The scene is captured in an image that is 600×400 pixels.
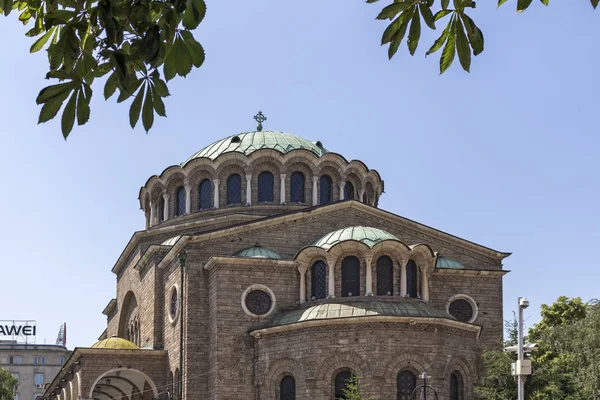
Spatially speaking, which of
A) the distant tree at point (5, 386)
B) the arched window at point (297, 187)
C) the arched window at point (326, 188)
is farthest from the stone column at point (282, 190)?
the distant tree at point (5, 386)

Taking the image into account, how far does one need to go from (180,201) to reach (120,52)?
3110cm

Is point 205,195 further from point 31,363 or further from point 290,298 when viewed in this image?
point 31,363

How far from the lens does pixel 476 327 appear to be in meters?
29.9

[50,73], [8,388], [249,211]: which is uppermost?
[249,211]

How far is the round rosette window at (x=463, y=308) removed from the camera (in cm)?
3222

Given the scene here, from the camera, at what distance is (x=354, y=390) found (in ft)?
86.9

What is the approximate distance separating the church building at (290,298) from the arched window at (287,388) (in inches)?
1.7

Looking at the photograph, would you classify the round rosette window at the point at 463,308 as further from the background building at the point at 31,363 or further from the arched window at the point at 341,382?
the background building at the point at 31,363

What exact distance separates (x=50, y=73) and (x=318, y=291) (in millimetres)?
24787

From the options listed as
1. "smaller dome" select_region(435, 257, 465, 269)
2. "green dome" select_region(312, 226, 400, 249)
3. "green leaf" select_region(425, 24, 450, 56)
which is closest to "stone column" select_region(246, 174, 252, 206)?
"green dome" select_region(312, 226, 400, 249)

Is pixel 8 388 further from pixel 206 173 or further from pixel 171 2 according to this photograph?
pixel 171 2

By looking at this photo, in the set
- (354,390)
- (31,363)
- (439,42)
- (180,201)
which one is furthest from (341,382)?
(31,363)

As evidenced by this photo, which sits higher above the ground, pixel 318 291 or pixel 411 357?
pixel 318 291

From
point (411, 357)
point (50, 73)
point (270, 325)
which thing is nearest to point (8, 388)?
point (270, 325)
